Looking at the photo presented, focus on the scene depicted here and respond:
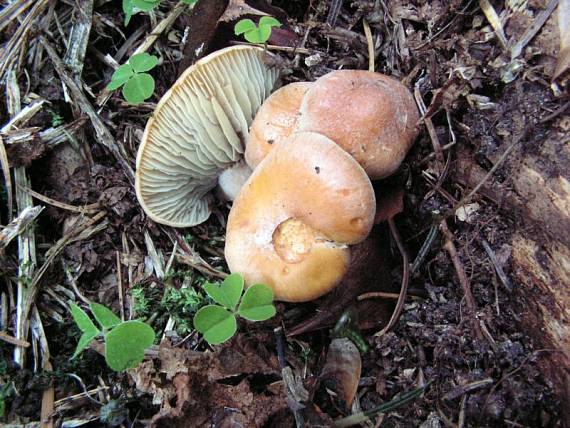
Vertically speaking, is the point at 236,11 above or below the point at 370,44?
above

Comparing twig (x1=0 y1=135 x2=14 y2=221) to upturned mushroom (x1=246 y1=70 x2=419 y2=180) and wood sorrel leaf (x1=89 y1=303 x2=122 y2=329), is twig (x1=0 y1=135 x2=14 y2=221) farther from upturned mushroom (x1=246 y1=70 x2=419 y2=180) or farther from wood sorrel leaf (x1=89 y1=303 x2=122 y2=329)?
upturned mushroom (x1=246 y1=70 x2=419 y2=180)

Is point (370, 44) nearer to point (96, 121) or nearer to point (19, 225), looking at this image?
point (96, 121)

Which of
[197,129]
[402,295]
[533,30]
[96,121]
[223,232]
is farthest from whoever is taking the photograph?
[223,232]

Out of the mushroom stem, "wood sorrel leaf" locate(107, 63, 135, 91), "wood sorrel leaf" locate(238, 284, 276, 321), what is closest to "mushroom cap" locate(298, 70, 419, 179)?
the mushroom stem

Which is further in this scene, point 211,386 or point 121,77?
point 121,77

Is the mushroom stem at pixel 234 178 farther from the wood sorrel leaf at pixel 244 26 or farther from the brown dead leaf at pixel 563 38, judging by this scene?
the brown dead leaf at pixel 563 38

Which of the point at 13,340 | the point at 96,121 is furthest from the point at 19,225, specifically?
the point at 96,121

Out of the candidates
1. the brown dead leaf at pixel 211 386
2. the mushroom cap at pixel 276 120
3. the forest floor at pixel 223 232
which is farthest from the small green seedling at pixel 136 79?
the brown dead leaf at pixel 211 386
